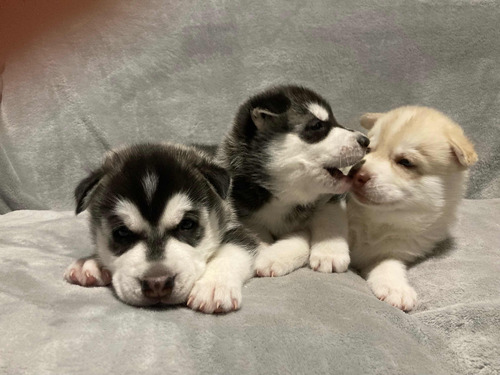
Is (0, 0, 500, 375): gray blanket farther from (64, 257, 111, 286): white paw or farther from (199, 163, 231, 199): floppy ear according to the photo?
(199, 163, 231, 199): floppy ear

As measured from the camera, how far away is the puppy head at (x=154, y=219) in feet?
5.14

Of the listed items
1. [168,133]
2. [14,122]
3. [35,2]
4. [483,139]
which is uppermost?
[35,2]

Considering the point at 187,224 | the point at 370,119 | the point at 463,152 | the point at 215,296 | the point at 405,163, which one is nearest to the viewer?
the point at 215,296

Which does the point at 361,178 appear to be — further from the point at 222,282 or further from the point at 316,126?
the point at 222,282

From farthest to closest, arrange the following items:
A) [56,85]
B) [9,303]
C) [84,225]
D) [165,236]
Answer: [56,85] < [84,225] < [165,236] < [9,303]

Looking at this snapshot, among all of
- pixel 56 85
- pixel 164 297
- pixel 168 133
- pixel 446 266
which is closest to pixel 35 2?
pixel 56 85

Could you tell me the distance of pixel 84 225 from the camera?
Answer: 2652mm

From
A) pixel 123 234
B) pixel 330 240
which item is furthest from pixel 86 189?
pixel 330 240

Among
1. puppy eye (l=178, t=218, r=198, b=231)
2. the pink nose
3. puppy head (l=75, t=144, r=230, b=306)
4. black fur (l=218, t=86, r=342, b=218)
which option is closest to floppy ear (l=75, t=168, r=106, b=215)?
puppy head (l=75, t=144, r=230, b=306)

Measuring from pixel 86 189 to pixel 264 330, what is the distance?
0.92m

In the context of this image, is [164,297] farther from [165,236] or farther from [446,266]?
[446,266]

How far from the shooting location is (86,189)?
1806 millimetres

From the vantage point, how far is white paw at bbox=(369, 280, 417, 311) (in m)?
1.78

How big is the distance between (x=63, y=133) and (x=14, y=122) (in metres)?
0.33
